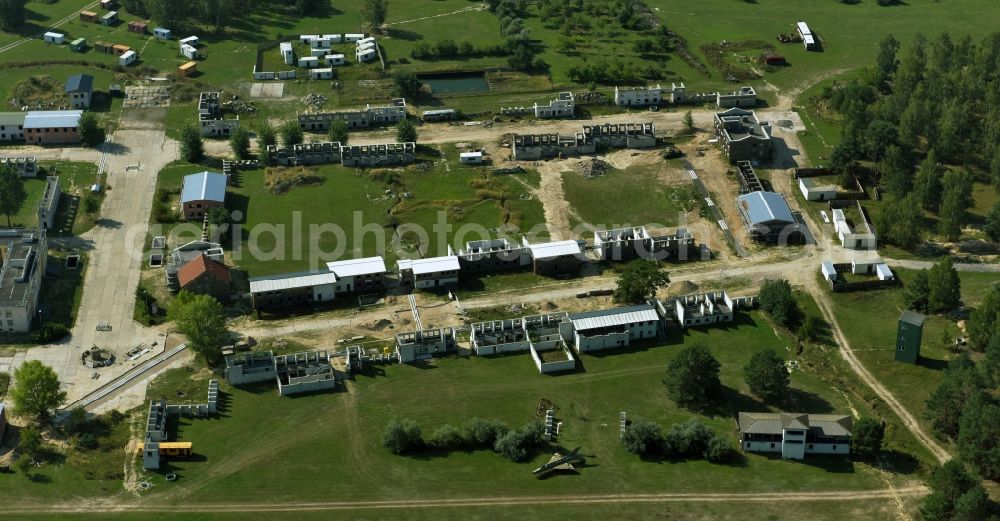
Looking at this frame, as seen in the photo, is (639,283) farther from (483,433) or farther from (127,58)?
(127,58)

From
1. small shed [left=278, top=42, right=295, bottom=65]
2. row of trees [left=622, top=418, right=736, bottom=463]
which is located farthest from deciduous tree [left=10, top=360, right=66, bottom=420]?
small shed [left=278, top=42, right=295, bottom=65]

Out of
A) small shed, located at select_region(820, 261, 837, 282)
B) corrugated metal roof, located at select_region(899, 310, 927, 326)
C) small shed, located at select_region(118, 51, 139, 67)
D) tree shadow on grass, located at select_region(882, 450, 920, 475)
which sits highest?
small shed, located at select_region(118, 51, 139, 67)

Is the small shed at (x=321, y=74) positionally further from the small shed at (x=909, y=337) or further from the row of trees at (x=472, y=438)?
the small shed at (x=909, y=337)

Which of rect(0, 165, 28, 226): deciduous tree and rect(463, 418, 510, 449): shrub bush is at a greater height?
rect(0, 165, 28, 226): deciduous tree

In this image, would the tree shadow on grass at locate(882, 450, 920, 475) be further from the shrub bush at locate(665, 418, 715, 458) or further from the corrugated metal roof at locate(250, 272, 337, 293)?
the corrugated metal roof at locate(250, 272, 337, 293)

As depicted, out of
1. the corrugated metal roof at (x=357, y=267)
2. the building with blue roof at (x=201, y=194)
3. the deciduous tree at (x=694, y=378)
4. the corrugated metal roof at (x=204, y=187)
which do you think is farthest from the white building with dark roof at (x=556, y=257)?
the corrugated metal roof at (x=204, y=187)

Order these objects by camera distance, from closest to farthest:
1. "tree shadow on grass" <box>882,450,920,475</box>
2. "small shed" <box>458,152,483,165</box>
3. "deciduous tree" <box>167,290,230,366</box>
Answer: "tree shadow on grass" <box>882,450,920,475</box> < "deciduous tree" <box>167,290,230,366</box> < "small shed" <box>458,152,483,165</box>

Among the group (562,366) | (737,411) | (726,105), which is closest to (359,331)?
(562,366)

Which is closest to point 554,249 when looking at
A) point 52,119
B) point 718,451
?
point 718,451
